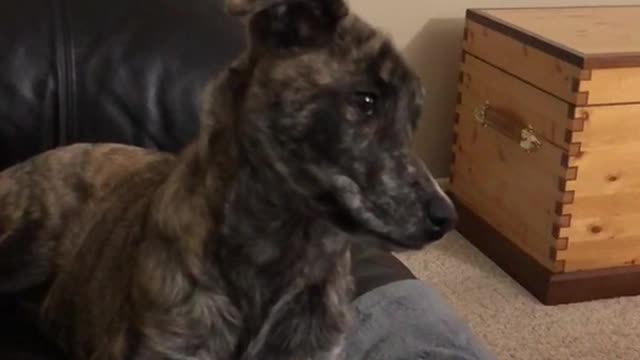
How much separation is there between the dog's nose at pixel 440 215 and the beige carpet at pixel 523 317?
112cm

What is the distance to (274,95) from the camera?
133 cm

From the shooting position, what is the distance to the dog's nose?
133 centimetres

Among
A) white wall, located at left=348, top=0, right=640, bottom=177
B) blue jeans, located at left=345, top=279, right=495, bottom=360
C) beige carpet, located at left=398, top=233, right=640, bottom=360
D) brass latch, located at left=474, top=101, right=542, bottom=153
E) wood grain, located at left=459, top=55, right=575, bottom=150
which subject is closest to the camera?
blue jeans, located at left=345, top=279, right=495, bottom=360

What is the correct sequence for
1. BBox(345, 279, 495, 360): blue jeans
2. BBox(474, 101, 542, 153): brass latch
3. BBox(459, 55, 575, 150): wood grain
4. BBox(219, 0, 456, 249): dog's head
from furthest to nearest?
BBox(474, 101, 542, 153): brass latch, BBox(459, 55, 575, 150): wood grain, BBox(345, 279, 495, 360): blue jeans, BBox(219, 0, 456, 249): dog's head

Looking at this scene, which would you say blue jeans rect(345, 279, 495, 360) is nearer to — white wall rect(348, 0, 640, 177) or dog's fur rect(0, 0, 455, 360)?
dog's fur rect(0, 0, 455, 360)

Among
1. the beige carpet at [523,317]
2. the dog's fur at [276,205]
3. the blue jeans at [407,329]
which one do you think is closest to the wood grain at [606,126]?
the beige carpet at [523,317]

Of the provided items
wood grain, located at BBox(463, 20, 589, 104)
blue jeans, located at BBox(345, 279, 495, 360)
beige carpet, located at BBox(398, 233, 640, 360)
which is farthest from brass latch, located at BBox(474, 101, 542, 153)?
blue jeans, located at BBox(345, 279, 495, 360)

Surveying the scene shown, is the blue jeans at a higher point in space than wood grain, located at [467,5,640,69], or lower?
lower

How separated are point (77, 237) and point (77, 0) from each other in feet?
1.34

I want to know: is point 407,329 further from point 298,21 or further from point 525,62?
point 525,62

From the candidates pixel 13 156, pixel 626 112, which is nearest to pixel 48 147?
pixel 13 156

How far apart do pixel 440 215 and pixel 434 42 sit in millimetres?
1830

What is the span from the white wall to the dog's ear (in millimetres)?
1646

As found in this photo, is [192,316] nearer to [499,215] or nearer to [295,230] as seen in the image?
[295,230]
